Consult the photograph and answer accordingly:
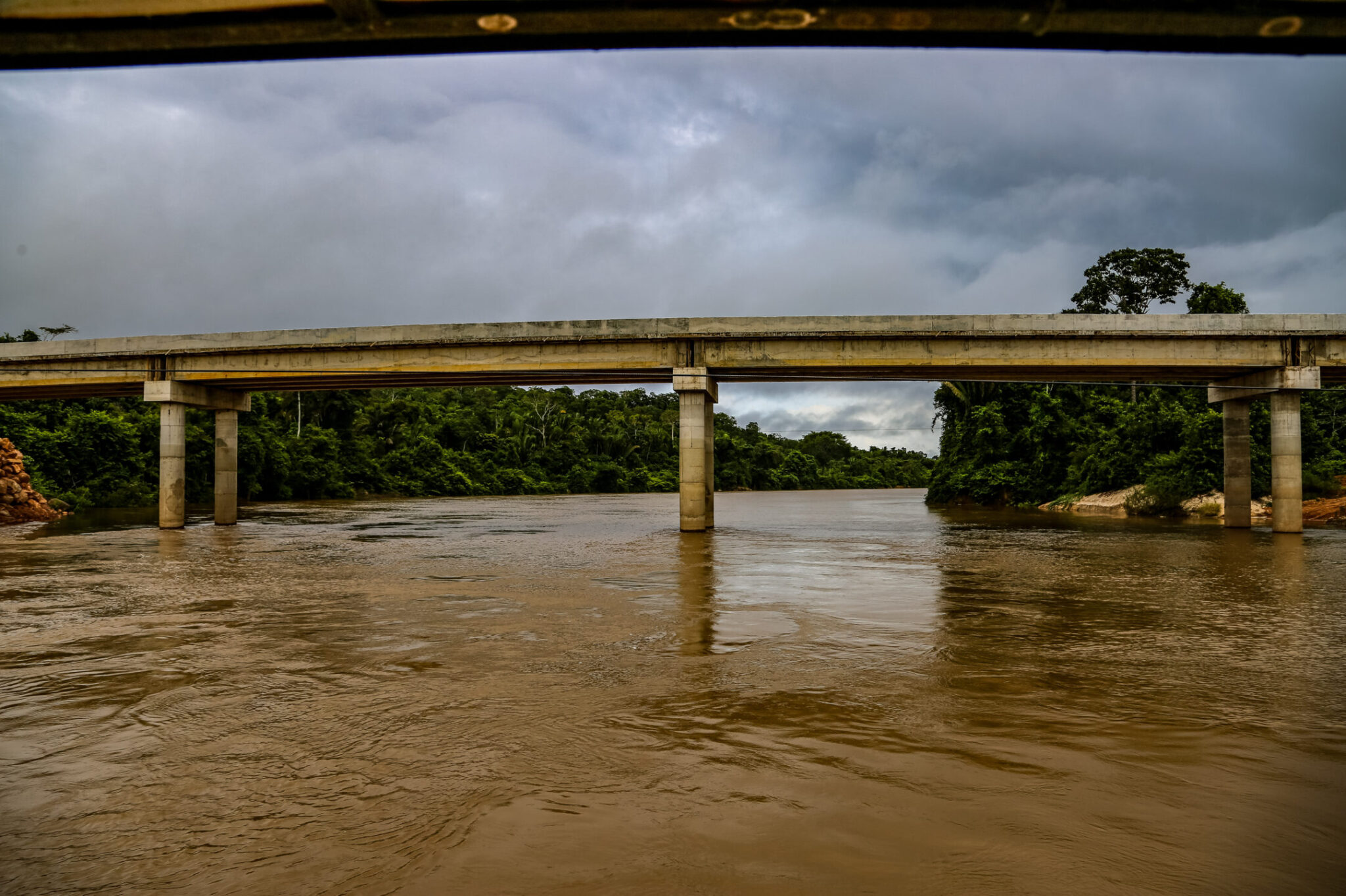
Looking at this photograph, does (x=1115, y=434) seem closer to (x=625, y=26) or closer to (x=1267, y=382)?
(x=1267, y=382)

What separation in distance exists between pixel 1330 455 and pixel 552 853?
1872 inches

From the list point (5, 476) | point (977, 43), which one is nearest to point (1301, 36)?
point (977, 43)

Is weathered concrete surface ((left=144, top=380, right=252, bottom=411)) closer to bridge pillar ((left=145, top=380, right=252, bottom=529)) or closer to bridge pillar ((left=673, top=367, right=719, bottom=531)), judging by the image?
bridge pillar ((left=145, top=380, right=252, bottom=529))

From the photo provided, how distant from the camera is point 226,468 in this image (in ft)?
109

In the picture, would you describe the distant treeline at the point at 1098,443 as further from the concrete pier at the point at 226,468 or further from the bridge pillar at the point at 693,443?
the concrete pier at the point at 226,468

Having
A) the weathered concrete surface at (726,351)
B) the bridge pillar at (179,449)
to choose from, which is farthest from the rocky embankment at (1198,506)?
the bridge pillar at (179,449)

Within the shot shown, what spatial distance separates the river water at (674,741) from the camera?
3543 millimetres

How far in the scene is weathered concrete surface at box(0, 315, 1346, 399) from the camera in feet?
81.7

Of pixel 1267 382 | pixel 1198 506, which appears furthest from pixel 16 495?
pixel 1198 506

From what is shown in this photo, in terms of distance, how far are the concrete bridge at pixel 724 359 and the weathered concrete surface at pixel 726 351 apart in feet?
0.17

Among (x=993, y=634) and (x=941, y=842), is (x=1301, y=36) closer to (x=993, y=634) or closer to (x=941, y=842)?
(x=941, y=842)

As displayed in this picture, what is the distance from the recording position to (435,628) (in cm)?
931

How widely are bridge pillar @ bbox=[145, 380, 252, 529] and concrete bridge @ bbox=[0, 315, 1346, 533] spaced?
0.22 ft

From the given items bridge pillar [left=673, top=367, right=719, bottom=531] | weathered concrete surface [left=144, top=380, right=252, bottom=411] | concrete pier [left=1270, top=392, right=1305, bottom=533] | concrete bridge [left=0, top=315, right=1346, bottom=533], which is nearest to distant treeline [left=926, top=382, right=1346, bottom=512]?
concrete bridge [left=0, top=315, right=1346, bottom=533]
